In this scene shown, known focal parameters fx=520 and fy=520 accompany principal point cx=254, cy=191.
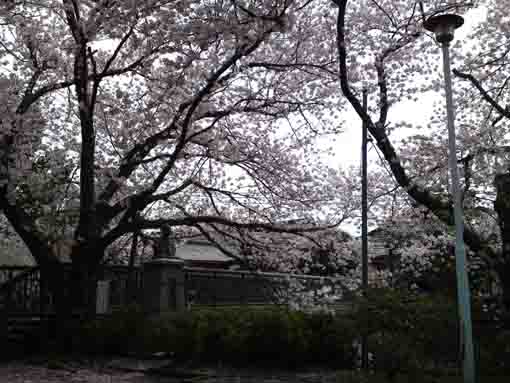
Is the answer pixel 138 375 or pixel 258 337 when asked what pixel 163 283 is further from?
pixel 258 337

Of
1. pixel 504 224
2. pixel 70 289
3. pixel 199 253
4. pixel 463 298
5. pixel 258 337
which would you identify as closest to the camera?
pixel 463 298

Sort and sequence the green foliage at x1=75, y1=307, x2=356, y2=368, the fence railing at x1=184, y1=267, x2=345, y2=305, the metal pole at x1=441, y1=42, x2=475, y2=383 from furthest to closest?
the fence railing at x1=184, y1=267, x2=345, y2=305 < the green foliage at x1=75, y1=307, x2=356, y2=368 < the metal pole at x1=441, y1=42, x2=475, y2=383

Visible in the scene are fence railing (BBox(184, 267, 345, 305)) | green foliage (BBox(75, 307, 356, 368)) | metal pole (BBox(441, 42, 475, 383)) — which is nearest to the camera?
metal pole (BBox(441, 42, 475, 383))

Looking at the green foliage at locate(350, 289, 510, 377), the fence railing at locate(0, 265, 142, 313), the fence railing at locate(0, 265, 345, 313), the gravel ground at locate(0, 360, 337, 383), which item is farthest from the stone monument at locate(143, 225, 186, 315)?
the green foliage at locate(350, 289, 510, 377)

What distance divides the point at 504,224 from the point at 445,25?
134 inches

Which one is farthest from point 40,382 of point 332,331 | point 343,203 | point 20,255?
point 20,255

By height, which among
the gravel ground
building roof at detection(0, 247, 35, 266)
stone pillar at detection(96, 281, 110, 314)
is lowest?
the gravel ground

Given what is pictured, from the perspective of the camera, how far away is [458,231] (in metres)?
7.12

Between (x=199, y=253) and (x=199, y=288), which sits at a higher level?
(x=199, y=253)

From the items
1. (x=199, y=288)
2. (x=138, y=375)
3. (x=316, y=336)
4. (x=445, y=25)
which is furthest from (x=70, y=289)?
(x=445, y=25)

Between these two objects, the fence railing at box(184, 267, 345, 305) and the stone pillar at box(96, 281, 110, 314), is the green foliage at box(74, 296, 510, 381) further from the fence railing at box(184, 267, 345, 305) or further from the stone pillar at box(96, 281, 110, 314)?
the fence railing at box(184, 267, 345, 305)

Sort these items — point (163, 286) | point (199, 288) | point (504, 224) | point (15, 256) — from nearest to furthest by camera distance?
1. point (504, 224)
2. point (163, 286)
3. point (199, 288)
4. point (15, 256)

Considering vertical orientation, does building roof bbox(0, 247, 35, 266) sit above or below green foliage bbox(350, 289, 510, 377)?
above

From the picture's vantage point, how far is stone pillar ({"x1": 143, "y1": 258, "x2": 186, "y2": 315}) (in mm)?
11750
